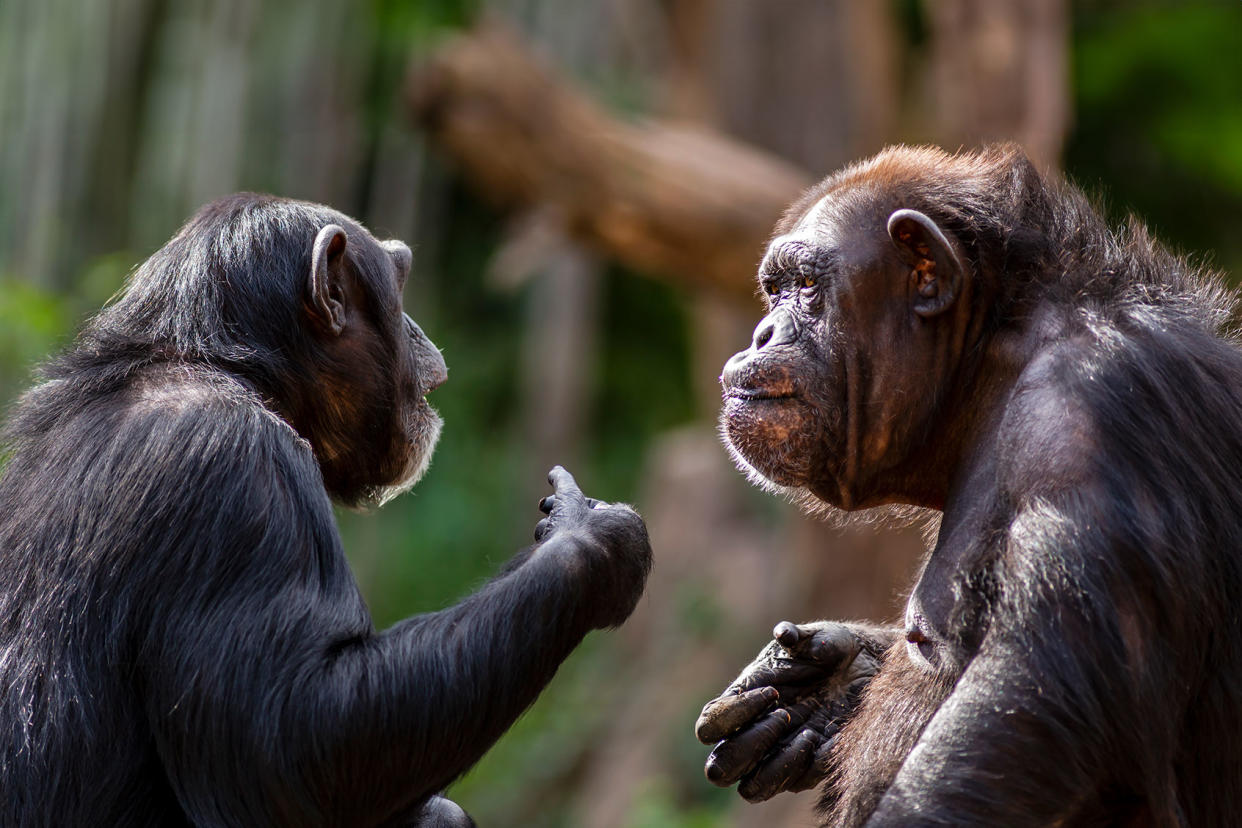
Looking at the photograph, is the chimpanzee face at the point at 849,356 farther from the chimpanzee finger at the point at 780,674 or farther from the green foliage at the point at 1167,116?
the green foliage at the point at 1167,116

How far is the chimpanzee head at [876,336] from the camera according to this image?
4.10 meters

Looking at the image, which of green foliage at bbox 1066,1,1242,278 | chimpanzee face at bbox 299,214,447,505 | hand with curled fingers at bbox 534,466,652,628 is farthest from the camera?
green foliage at bbox 1066,1,1242,278

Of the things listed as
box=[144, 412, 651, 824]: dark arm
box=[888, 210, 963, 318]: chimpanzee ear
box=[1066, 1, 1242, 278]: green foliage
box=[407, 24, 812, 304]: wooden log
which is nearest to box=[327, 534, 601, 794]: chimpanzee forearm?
box=[144, 412, 651, 824]: dark arm

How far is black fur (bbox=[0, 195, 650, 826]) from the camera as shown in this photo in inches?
146

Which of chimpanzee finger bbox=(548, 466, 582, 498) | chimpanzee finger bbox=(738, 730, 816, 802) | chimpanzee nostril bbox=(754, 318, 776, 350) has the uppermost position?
chimpanzee nostril bbox=(754, 318, 776, 350)

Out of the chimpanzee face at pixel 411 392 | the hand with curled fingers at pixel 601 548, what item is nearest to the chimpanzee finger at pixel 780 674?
the hand with curled fingers at pixel 601 548

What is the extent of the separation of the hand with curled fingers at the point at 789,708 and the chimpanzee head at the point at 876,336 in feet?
1.49

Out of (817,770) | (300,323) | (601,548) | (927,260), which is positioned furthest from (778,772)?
(300,323)

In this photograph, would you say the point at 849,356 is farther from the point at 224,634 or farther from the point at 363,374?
the point at 224,634

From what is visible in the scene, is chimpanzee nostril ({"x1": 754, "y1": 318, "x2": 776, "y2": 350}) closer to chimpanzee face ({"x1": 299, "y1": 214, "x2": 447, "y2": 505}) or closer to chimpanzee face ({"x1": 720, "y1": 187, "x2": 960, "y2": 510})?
chimpanzee face ({"x1": 720, "y1": 187, "x2": 960, "y2": 510})

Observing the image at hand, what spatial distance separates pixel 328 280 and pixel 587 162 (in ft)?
19.4

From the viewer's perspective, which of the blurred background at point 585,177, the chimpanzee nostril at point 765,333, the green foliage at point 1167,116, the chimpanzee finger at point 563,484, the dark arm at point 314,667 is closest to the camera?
the dark arm at point 314,667

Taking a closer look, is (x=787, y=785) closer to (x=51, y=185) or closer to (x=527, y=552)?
(x=527, y=552)

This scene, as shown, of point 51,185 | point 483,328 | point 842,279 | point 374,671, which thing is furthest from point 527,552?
point 483,328
